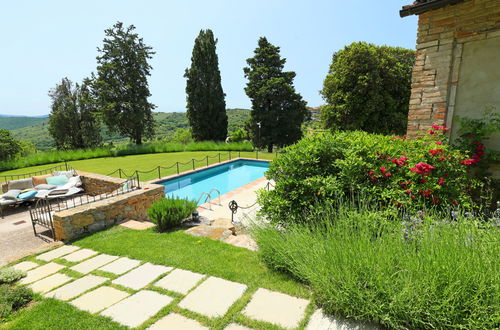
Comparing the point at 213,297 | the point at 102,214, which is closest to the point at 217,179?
the point at 102,214

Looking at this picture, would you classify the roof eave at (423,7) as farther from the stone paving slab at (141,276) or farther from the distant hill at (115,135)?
the distant hill at (115,135)

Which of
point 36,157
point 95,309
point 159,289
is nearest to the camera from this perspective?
point 95,309

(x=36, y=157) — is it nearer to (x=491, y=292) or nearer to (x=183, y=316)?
(x=183, y=316)

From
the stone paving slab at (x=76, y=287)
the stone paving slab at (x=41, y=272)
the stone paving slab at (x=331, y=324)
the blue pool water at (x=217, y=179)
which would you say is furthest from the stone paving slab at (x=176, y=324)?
the blue pool water at (x=217, y=179)

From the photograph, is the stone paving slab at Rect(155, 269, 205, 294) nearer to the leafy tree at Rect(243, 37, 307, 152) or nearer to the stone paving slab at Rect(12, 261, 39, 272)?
the stone paving slab at Rect(12, 261, 39, 272)

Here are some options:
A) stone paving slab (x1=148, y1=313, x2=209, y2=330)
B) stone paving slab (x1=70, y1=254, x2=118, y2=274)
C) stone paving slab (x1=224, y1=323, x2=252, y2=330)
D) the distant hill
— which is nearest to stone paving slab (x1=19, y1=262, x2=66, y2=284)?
stone paving slab (x1=70, y1=254, x2=118, y2=274)

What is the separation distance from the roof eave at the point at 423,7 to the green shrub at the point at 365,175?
7.77ft

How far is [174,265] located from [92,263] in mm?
1353

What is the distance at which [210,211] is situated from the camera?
7.38m

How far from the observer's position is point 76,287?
2.92 m

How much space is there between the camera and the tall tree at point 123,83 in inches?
927

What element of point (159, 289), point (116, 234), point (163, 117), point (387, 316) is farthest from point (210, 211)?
point (163, 117)

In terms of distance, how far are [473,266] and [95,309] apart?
3.40 meters

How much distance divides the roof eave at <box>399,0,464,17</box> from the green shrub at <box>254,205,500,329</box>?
384cm
